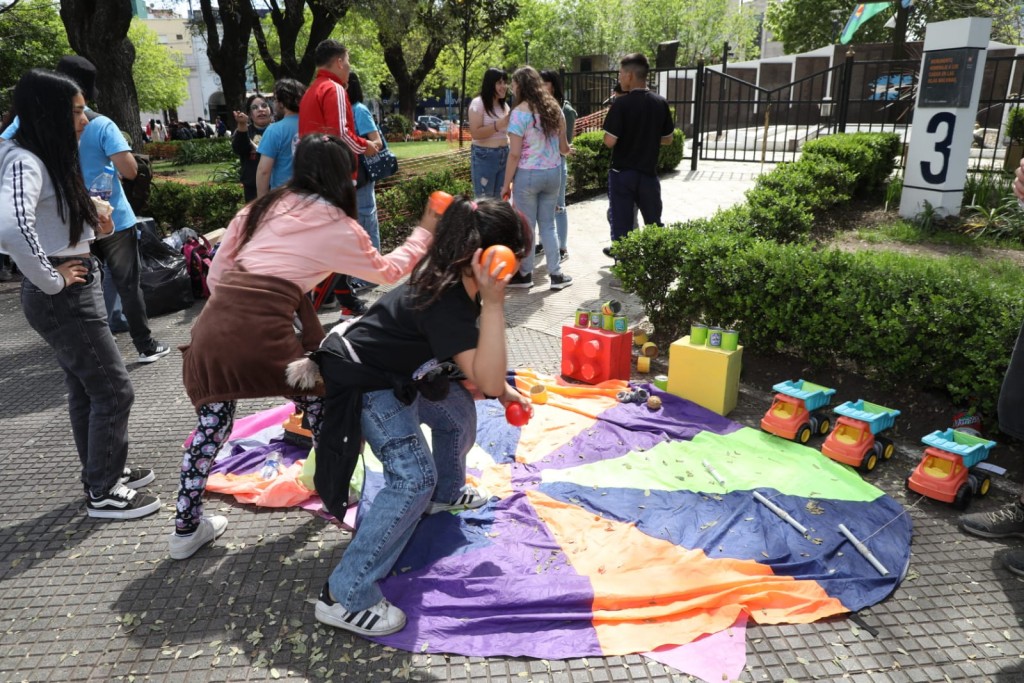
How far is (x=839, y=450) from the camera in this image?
3.82 metres

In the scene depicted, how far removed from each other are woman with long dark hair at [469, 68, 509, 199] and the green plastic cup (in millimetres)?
2961

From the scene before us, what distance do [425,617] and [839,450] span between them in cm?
244

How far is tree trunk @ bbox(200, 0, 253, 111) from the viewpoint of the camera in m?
18.4

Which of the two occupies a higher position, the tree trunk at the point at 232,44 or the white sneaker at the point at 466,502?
the tree trunk at the point at 232,44

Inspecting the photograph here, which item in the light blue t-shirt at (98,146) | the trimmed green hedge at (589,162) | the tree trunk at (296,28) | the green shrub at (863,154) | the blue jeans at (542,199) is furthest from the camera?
the tree trunk at (296,28)

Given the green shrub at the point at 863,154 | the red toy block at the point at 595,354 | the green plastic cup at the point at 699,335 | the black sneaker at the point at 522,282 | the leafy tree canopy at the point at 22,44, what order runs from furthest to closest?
1. the leafy tree canopy at the point at 22,44
2. the green shrub at the point at 863,154
3. the black sneaker at the point at 522,282
4. the red toy block at the point at 595,354
5. the green plastic cup at the point at 699,335

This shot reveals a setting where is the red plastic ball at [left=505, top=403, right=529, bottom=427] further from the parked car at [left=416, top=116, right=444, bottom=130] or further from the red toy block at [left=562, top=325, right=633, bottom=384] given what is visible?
the parked car at [left=416, top=116, right=444, bottom=130]

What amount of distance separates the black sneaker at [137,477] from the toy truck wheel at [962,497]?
427 centimetres

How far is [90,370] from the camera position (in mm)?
3342

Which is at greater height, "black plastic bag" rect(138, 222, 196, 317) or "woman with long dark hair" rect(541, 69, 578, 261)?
"woman with long dark hair" rect(541, 69, 578, 261)

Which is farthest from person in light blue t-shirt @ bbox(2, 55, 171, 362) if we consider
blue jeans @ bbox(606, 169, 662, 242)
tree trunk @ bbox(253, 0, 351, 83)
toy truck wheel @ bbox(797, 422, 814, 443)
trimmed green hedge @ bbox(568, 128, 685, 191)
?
tree trunk @ bbox(253, 0, 351, 83)

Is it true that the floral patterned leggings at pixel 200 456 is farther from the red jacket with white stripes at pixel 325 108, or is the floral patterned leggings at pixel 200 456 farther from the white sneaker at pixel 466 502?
the red jacket with white stripes at pixel 325 108

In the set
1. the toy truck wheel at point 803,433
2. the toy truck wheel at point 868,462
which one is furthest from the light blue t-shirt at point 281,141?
the toy truck wheel at point 868,462

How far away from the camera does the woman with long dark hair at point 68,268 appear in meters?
3.02
